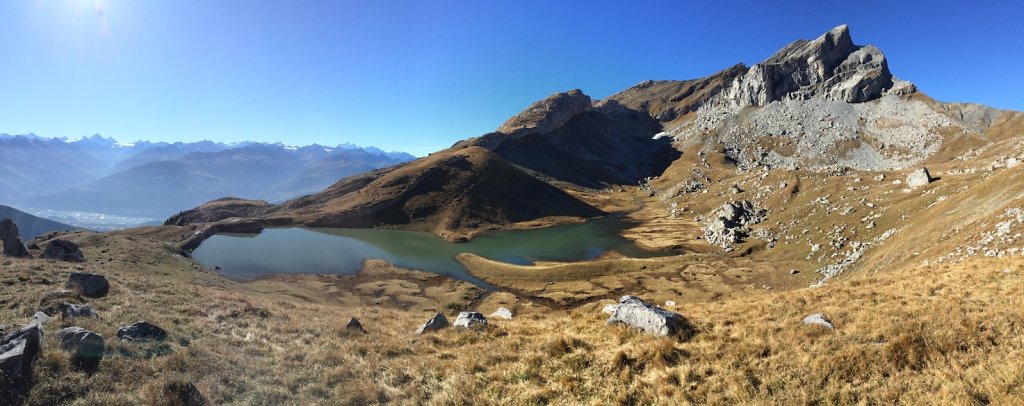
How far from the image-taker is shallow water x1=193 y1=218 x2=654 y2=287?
91.8 metres

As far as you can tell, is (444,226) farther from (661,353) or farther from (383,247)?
(661,353)

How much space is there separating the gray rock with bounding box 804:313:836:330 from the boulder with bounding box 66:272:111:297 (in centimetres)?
3829

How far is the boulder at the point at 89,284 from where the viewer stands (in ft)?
82.1

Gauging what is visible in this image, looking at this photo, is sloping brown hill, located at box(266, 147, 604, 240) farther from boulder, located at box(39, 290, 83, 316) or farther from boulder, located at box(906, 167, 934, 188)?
boulder, located at box(39, 290, 83, 316)

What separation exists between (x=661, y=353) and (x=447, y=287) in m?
63.9

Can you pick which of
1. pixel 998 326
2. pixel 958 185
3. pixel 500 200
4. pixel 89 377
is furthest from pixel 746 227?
pixel 89 377

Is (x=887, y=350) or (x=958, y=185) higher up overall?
(x=958, y=185)

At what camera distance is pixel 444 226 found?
143750 mm

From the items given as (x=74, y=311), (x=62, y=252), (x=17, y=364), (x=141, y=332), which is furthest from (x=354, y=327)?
(x=62, y=252)

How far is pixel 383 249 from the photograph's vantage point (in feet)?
368

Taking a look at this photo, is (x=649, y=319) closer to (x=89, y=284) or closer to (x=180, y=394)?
(x=180, y=394)

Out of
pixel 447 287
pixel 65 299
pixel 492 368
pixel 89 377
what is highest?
pixel 65 299

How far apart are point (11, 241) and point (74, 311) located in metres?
65.3

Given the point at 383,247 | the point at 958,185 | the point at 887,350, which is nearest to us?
the point at 887,350
